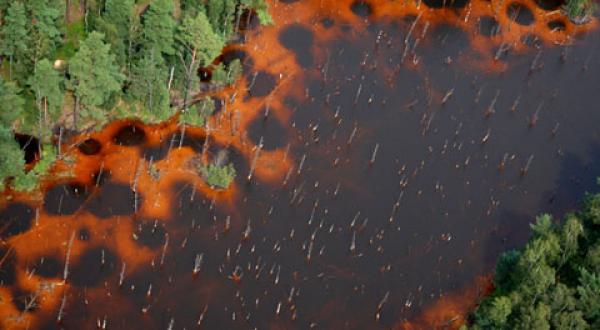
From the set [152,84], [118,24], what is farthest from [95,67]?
[152,84]

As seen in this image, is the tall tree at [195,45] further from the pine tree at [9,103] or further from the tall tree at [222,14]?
the pine tree at [9,103]

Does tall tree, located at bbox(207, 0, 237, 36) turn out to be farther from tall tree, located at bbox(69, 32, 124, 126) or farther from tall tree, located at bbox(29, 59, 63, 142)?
tall tree, located at bbox(29, 59, 63, 142)

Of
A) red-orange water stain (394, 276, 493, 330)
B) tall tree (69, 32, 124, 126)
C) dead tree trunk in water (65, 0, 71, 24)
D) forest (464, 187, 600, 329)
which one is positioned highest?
dead tree trunk in water (65, 0, 71, 24)

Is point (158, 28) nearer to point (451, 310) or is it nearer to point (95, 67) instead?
point (95, 67)

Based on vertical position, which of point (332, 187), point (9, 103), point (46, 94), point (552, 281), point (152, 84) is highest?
point (152, 84)

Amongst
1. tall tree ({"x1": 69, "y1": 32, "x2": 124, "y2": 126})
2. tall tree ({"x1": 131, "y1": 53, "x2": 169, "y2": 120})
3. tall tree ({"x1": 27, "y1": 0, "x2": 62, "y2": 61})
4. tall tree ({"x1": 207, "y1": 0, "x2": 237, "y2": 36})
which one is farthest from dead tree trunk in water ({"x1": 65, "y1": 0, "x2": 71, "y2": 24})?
tall tree ({"x1": 207, "y1": 0, "x2": 237, "y2": 36})

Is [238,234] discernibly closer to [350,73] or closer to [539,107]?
[350,73]

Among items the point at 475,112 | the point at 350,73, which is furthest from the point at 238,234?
the point at 475,112

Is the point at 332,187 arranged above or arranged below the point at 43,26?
below
